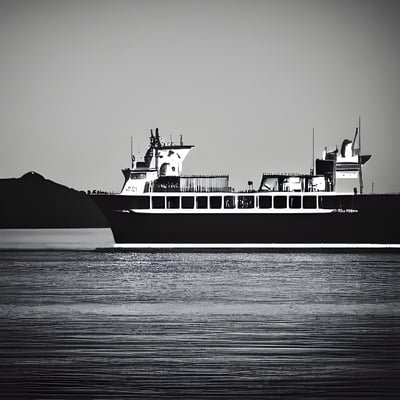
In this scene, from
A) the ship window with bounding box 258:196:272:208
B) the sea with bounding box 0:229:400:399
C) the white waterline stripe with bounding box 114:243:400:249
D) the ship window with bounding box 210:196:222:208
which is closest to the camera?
the sea with bounding box 0:229:400:399

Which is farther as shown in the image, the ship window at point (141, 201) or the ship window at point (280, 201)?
the ship window at point (141, 201)

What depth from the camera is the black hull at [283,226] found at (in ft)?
233

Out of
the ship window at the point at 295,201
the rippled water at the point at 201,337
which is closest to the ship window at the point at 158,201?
the ship window at the point at 295,201

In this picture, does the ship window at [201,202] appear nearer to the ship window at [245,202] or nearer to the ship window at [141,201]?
the ship window at [245,202]

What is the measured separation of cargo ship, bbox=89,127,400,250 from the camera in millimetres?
71188

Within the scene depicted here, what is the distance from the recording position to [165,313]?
86.4ft

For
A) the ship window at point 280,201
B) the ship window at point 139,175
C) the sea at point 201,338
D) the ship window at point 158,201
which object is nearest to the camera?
the sea at point 201,338

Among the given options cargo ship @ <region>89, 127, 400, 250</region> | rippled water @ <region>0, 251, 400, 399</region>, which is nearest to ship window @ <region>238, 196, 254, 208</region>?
cargo ship @ <region>89, 127, 400, 250</region>

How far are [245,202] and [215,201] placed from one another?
7.01 feet

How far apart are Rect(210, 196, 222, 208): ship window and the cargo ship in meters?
0.07

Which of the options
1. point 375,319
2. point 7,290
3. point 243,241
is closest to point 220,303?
point 375,319

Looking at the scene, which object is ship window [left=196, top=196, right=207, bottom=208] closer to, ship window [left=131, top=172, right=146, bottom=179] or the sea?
ship window [left=131, top=172, right=146, bottom=179]

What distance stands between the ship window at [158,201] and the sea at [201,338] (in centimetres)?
3253

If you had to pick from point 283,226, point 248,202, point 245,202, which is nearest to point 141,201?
point 245,202
